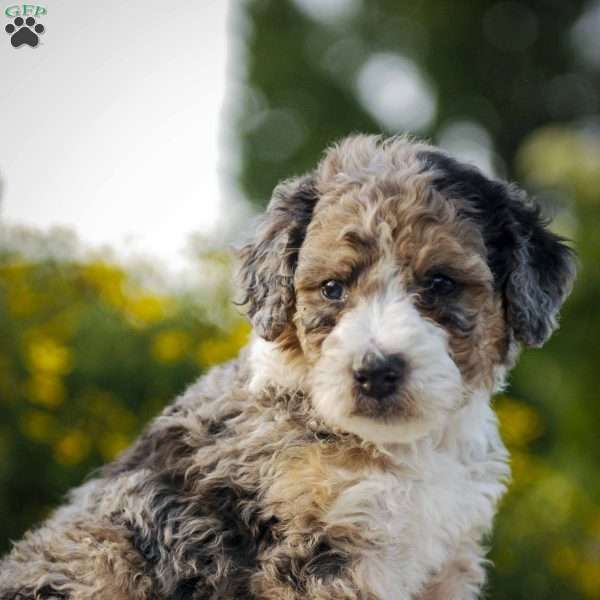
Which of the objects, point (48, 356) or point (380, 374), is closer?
point (380, 374)

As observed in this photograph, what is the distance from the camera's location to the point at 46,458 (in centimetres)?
830

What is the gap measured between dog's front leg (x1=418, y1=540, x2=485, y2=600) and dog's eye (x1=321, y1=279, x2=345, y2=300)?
4.76 ft

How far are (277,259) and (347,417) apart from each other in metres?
0.88

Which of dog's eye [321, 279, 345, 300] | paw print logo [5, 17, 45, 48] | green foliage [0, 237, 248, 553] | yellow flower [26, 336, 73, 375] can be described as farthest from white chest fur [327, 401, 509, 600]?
paw print logo [5, 17, 45, 48]

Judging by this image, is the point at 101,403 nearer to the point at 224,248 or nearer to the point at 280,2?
the point at 224,248

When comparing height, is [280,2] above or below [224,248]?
above

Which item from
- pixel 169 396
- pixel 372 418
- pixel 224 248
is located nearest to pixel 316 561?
pixel 372 418

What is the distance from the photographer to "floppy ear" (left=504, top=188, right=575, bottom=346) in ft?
15.0

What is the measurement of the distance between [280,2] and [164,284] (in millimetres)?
11803

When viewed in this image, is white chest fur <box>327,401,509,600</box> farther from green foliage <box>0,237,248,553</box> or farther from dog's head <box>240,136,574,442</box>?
green foliage <box>0,237,248,553</box>

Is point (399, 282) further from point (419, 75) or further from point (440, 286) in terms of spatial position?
point (419, 75)

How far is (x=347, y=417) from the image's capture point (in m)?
4.24

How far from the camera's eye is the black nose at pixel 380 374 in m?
4.15

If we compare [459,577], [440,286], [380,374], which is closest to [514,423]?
[459,577]
